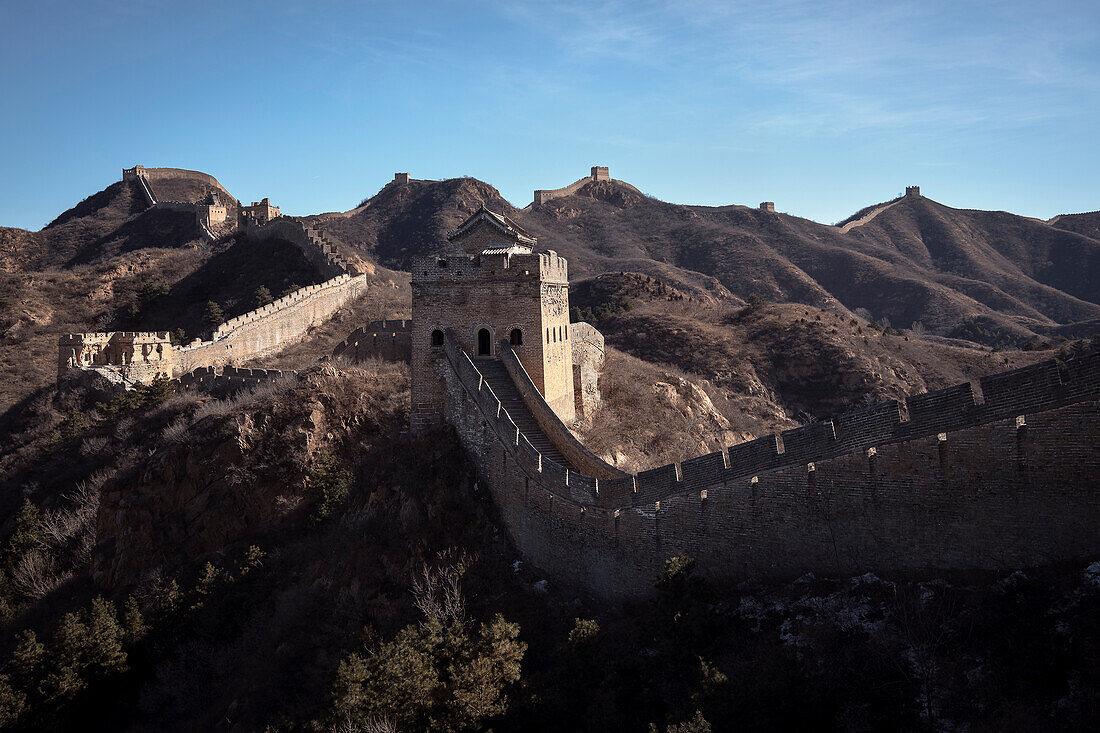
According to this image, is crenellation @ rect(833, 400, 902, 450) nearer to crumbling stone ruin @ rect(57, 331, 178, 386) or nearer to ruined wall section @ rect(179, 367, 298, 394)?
ruined wall section @ rect(179, 367, 298, 394)

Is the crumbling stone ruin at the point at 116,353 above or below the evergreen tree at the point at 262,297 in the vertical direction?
below

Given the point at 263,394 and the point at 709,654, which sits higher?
the point at 263,394

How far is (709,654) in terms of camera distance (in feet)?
36.2

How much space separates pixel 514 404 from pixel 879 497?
10.1m

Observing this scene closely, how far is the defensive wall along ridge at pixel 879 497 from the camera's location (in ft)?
30.2

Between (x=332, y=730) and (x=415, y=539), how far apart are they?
5462 millimetres

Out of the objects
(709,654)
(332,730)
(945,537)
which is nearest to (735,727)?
(709,654)

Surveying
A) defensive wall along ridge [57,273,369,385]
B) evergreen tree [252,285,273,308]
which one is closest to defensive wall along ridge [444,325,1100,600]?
defensive wall along ridge [57,273,369,385]

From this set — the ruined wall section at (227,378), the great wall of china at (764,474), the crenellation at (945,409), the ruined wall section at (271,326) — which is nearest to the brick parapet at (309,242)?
the ruined wall section at (271,326)

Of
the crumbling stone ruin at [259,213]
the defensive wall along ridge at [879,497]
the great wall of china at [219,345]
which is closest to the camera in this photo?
the defensive wall along ridge at [879,497]

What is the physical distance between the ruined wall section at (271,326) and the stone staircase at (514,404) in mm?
22190

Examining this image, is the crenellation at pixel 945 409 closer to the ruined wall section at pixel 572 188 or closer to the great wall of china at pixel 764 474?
the great wall of china at pixel 764 474

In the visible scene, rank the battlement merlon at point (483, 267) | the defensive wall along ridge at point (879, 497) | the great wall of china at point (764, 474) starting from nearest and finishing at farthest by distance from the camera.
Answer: the defensive wall along ridge at point (879, 497) → the great wall of china at point (764, 474) → the battlement merlon at point (483, 267)

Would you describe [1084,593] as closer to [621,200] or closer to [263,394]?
[263,394]
